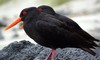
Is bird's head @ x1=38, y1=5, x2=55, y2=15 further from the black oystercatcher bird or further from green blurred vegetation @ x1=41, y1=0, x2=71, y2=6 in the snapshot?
green blurred vegetation @ x1=41, y1=0, x2=71, y2=6

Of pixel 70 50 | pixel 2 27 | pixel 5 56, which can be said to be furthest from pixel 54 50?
pixel 2 27

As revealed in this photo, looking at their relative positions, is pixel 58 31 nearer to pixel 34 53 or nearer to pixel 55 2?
pixel 34 53

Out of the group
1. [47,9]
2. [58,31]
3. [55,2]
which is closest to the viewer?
[58,31]

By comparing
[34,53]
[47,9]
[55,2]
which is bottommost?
[34,53]

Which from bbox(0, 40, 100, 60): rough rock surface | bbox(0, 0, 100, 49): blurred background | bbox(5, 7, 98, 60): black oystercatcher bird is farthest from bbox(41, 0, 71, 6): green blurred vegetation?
bbox(5, 7, 98, 60): black oystercatcher bird

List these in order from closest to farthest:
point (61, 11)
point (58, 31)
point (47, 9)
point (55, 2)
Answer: point (58, 31) → point (47, 9) → point (61, 11) → point (55, 2)

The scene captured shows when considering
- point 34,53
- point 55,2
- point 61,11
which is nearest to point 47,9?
point 34,53
